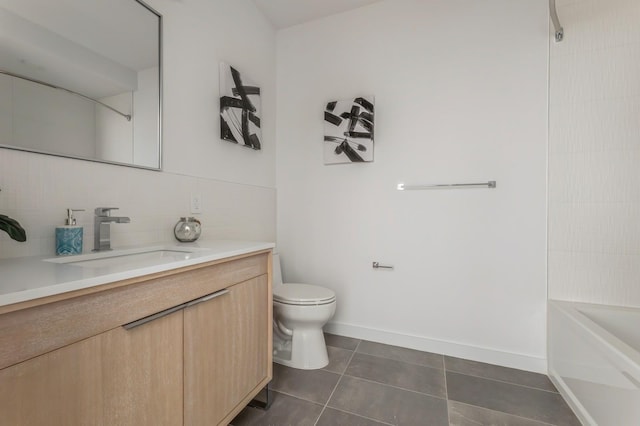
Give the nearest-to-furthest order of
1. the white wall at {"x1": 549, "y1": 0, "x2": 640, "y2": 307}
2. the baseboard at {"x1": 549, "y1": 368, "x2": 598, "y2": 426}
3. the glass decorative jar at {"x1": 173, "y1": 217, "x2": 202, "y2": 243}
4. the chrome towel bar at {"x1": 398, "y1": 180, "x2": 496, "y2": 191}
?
the baseboard at {"x1": 549, "y1": 368, "x2": 598, "y2": 426} → the glass decorative jar at {"x1": 173, "y1": 217, "x2": 202, "y2": 243} → the white wall at {"x1": 549, "y1": 0, "x2": 640, "y2": 307} → the chrome towel bar at {"x1": 398, "y1": 180, "x2": 496, "y2": 191}

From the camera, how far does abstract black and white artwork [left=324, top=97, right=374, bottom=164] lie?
2.00m

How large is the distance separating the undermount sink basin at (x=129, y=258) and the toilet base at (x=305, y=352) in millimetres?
920

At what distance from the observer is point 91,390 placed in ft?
2.16

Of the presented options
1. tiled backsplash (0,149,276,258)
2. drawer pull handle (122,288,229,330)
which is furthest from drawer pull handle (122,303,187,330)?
tiled backsplash (0,149,276,258)

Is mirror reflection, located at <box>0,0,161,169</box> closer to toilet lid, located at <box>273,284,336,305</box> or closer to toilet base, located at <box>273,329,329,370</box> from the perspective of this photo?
toilet lid, located at <box>273,284,336,305</box>

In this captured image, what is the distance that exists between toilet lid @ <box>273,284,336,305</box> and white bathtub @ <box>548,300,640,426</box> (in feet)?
3.93

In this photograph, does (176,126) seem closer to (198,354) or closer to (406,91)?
Result: (198,354)

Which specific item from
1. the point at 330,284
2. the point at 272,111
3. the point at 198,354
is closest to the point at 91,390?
the point at 198,354

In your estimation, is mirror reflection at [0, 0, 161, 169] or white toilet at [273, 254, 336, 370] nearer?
mirror reflection at [0, 0, 161, 169]

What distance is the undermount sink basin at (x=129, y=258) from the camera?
88cm

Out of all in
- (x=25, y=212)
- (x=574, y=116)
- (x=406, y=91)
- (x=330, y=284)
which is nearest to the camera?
(x=25, y=212)

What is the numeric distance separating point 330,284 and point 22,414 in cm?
179

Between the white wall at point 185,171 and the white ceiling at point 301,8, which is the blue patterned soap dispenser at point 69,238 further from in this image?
the white ceiling at point 301,8

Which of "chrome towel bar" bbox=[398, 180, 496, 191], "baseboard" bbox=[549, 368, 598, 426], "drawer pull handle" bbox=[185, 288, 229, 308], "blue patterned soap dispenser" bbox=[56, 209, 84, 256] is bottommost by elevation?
"baseboard" bbox=[549, 368, 598, 426]
